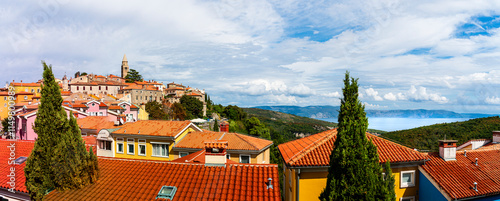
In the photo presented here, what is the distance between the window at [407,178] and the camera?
16.0m

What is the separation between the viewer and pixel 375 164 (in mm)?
10539

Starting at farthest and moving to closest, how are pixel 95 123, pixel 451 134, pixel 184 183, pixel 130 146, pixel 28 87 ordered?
1. pixel 28 87
2. pixel 451 134
3. pixel 95 123
4. pixel 130 146
5. pixel 184 183

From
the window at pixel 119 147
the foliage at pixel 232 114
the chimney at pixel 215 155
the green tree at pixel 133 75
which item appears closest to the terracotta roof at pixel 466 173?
the chimney at pixel 215 155

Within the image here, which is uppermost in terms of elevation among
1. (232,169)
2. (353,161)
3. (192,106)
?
(353,161)

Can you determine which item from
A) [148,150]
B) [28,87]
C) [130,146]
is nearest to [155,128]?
[148,150]

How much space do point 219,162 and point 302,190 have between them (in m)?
5.16

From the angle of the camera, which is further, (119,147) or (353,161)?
(119,147)

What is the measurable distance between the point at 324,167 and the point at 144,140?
64.9ft

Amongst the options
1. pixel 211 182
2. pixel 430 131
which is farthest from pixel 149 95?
pixel 211 182

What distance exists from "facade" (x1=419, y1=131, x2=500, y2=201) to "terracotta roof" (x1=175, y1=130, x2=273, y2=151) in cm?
1351

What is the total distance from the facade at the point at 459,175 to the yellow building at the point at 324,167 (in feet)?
2.18

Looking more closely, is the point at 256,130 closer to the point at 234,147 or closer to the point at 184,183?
the point at 234,147

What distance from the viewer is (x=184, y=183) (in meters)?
11.3

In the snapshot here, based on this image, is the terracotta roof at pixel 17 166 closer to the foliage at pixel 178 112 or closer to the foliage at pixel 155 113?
the foliage at pixel 155 113
